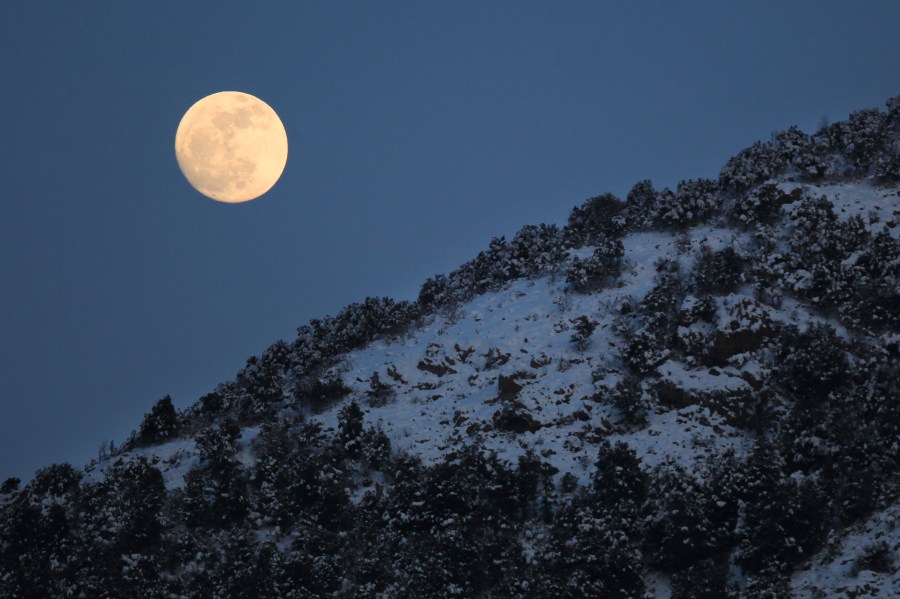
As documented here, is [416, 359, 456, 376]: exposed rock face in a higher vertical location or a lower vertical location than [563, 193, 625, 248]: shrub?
lower

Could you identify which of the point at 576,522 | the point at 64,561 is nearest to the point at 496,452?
the point at 576,522

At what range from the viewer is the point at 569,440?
34.1m

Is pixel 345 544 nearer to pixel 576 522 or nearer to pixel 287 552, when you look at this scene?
pixel 287 552

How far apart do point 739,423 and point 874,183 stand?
1890cm

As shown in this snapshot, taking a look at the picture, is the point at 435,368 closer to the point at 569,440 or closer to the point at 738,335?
the point at 569,440

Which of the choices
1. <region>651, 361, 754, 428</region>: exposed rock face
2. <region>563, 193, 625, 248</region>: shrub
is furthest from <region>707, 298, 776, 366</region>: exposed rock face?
<region>563, 193, 625, 248</region>: shrub

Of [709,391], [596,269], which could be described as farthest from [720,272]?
[709,391]

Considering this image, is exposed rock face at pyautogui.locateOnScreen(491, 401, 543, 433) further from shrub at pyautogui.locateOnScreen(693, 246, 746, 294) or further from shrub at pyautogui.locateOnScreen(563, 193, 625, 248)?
shrub at pyautogui.locateOnScreen(563, 193, 625, 248)

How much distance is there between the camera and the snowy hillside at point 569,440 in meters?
27.7

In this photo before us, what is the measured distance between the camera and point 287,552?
30812 millimetres

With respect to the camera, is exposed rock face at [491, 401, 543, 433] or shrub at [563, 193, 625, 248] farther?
shrub at [563, 193, 625, 248]

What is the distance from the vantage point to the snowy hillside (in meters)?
27.7

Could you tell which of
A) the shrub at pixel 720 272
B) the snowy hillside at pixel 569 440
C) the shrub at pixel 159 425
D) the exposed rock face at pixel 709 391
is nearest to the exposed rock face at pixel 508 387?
the snowy hillside at pixel 569 440

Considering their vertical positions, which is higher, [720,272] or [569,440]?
[720,272]
